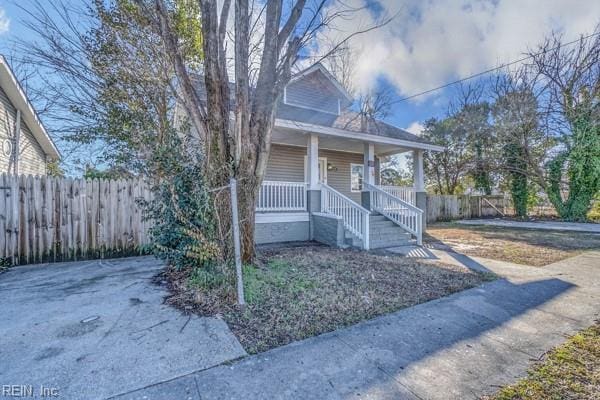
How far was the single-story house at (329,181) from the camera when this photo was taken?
8.16m

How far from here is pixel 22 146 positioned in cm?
Answer: 990

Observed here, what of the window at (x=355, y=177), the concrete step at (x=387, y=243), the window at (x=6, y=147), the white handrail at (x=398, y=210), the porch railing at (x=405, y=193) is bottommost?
the concrete step at (x=387, y=243)

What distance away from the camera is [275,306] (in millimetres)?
3482

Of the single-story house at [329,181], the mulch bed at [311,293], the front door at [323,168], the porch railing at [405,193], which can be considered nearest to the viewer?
the mulch bed at [311,293]

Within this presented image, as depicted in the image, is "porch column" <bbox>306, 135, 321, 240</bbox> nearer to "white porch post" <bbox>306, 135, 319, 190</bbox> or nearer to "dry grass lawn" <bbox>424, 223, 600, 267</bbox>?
"white porch post" <bbox>306, 135, 319, 190</bbox>

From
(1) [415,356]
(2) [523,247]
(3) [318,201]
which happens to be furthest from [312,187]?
(1) [415,356]

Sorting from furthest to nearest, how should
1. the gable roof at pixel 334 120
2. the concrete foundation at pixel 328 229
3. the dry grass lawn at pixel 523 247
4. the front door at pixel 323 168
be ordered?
1. the front door at pixel 323 168
2. the gable roof at pixel 334 120
3. the concrete foundation at pixel 328 229
4. the dry grass lawn at pixel 523 247

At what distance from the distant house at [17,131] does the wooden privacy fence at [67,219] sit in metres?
4.03

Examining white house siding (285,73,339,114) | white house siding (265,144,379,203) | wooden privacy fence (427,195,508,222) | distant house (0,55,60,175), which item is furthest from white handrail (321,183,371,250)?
wooden privacy fence (427,195,508,222)

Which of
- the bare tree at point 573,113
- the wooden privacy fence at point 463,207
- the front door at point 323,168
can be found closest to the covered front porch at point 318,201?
the front door at point 323,168

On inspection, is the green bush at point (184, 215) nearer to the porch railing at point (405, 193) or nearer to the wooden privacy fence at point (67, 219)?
the wooden privacy fence at point (67, 219)

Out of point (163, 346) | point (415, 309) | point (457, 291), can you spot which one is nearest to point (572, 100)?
point (457, 291)

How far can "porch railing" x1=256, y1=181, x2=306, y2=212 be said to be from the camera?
8.33m

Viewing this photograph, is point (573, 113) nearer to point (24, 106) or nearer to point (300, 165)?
point (300, 165)
